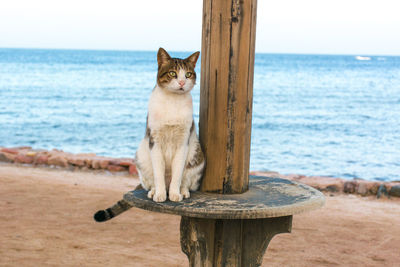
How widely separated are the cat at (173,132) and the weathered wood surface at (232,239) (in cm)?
25

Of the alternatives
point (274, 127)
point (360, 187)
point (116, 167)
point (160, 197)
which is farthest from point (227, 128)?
point (274, 127)

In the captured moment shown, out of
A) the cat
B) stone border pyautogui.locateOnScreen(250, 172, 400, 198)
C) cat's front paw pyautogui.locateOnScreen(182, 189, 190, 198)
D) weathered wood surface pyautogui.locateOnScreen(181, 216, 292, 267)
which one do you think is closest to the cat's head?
the cat

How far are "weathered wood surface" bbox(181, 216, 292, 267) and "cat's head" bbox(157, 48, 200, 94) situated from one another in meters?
0.70

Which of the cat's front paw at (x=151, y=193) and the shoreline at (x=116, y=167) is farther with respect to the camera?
the shoreline at (x=116, y=167)

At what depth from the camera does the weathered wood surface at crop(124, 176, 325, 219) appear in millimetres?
2086

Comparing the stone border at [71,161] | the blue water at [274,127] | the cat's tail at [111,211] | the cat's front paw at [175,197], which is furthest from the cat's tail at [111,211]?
the blue water at [274,127]

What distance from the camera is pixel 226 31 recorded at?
2332mm

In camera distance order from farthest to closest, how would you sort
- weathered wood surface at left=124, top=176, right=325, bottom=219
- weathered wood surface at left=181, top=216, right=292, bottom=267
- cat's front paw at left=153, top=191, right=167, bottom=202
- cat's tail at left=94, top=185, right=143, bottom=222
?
cat's tail at left=94, top=185, right=143, bottom=222 → weathered wood surface at left=181, top=216, right=292, bottom=267 → cat's front paw at left=153, top=191, right=167, bottom=202 → weathered wood surface at left=124, top=176, right=325, bottom=219

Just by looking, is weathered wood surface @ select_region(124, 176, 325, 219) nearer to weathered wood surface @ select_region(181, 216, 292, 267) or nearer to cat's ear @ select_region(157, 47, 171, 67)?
weathered wood surface @ select_region(181, 216, 292, 267)

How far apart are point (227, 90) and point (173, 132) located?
345 millimetres

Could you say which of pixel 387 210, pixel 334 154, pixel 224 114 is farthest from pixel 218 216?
pixel 334 154

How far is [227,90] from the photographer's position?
93.4 inches

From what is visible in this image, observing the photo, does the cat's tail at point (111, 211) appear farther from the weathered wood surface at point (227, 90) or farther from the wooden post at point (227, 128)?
the weathered wood surface at point (227, 90)

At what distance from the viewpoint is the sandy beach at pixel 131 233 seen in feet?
13.8
